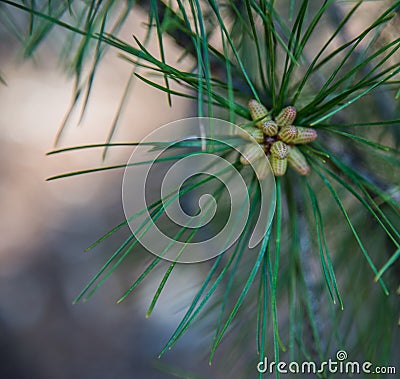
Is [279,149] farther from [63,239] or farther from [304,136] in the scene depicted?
[63,239]

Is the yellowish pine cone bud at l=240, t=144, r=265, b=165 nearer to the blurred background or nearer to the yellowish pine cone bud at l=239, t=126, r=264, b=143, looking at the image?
the yellowish pine cone bud at l=239, t=126, r=264, b=143

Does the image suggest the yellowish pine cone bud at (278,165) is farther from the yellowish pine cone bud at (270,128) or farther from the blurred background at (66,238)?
the blurred background at (66,238)

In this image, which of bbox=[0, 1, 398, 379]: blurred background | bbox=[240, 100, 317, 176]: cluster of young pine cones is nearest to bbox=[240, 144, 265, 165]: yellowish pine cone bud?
bbox=[240, 100, 317, 176]: cluster of young pine cones

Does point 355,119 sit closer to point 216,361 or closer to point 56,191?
point 216,361

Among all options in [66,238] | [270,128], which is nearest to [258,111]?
[270,128]

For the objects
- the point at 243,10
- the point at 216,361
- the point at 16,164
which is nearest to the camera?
the point at 243,10

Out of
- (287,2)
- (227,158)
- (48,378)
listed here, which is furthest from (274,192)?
(48,378)

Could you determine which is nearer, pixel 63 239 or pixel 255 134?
pixel 255 134
